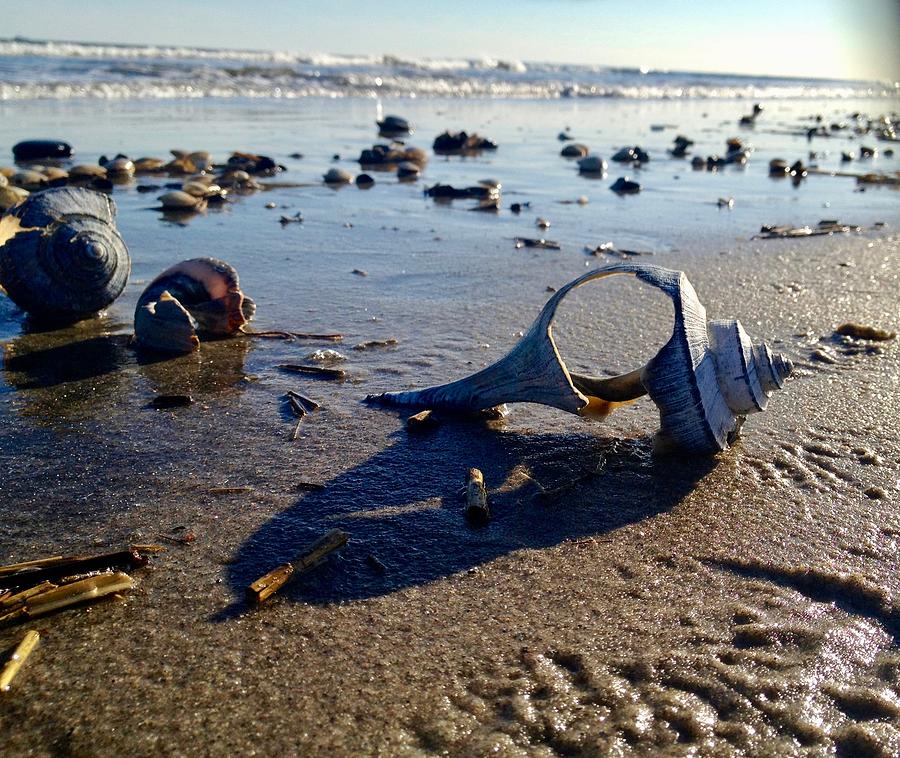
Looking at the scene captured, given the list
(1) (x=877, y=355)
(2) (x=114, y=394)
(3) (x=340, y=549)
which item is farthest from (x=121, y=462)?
(1) (x=877, y=355)

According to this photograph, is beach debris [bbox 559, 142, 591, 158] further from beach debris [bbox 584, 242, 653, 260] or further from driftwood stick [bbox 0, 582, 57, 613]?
driftwood stick [bbox 0, 582, 57, 613]

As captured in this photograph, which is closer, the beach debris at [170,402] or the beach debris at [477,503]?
the beach debris at [477,503]

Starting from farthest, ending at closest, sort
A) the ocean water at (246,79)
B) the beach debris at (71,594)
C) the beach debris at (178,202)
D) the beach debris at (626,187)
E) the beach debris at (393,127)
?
1. the ocean water at (246,79)
2. the beach debris at (393,127)
3. the beach debris at (626,187)
4. the beach debris at (178,202)
5. the beach debris at (71,594)

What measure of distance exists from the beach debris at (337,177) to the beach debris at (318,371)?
261 inches

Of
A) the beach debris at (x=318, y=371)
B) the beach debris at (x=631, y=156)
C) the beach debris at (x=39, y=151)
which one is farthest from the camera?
the beach debris at (x=631, y=156)

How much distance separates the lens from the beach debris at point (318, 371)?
4105 mm

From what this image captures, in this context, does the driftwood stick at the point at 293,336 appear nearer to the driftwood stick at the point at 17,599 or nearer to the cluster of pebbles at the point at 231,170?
the driftwood stick at the point at 17,599

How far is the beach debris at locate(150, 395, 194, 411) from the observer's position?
146 inches

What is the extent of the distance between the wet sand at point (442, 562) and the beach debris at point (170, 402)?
108mm

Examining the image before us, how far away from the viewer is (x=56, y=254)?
4594 millimetres

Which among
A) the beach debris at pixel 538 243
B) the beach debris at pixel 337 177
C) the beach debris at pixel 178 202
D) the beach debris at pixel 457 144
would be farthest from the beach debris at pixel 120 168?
the beach debris at pixel 457 144

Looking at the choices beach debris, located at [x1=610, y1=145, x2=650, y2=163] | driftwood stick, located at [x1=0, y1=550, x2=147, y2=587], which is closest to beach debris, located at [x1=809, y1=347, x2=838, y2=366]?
driftwood stick, located at [x1=0, y1=550, x2=147, y2=587]

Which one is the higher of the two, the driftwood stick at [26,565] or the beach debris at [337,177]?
the beach debris at [337,177]

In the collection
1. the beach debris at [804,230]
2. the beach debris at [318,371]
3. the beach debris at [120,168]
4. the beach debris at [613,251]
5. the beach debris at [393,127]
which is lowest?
the beach debris at [318,371]
